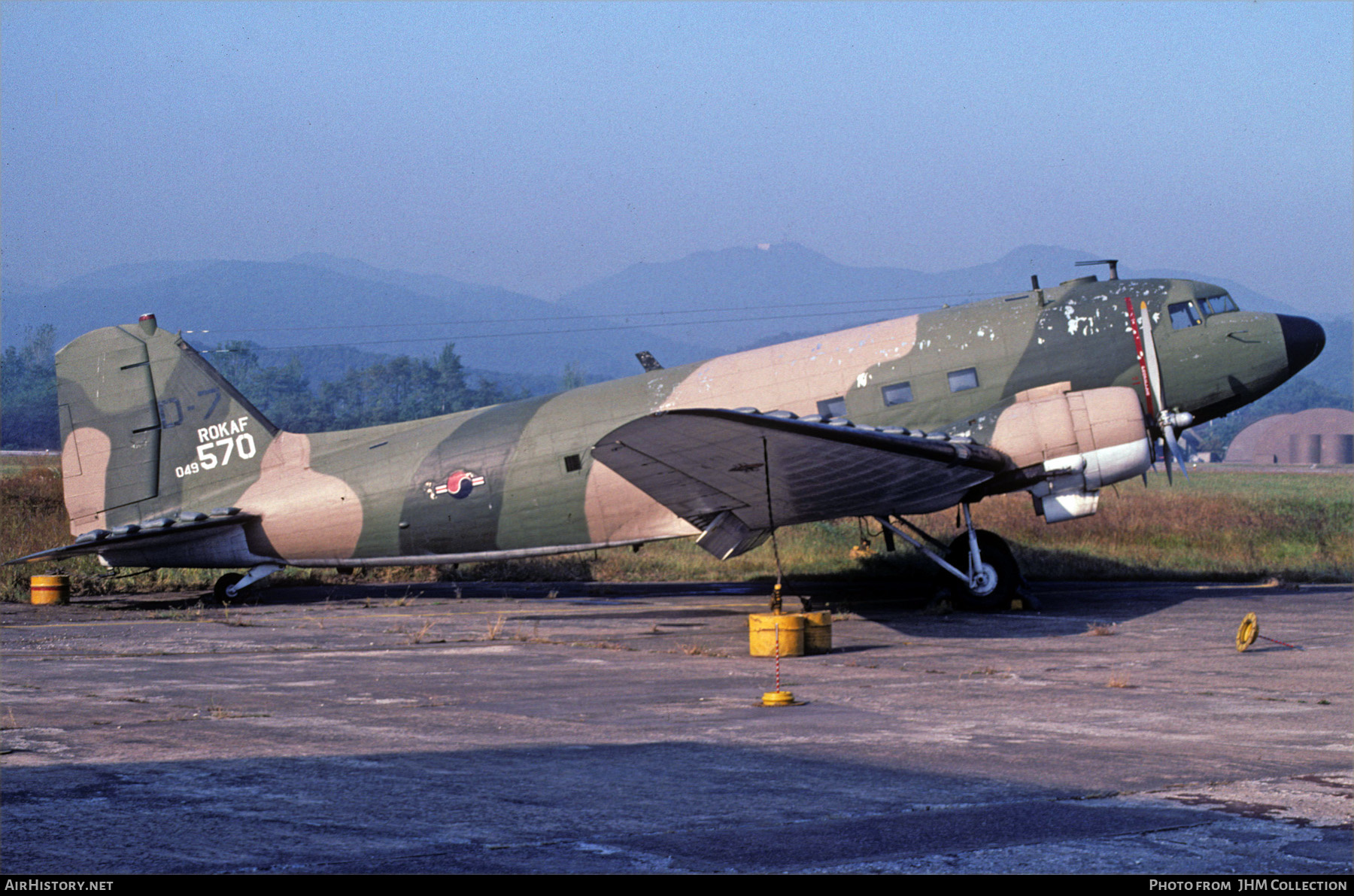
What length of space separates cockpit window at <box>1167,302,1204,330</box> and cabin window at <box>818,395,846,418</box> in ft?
17.5

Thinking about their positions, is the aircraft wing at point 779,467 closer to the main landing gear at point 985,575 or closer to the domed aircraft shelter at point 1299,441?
the main landing gear at point 985,575

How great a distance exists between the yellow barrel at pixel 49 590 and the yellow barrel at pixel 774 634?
1420 cm

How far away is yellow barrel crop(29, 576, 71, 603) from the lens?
22062 mm

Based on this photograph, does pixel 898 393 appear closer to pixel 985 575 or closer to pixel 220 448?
pixel 985 575

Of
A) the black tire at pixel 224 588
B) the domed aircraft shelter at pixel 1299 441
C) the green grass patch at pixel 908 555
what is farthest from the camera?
the domed aircraft shelter at pixel 1299 441

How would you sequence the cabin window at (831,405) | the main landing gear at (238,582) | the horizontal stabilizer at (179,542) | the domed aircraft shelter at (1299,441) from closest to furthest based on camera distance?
the cabin window at (831,405), the horizontal stabilizer at (179,542), the main landing gear at (238,582), the domed aircraft shelter at (1299,441)

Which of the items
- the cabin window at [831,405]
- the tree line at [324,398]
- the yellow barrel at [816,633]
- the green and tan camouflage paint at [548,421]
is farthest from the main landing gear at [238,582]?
the tree line at [324,398]

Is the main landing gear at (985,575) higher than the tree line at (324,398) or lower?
lower

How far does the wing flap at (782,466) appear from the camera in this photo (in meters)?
14.8

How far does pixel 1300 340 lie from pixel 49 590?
22.0 metres

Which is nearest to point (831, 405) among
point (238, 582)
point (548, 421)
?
point (548, 421)

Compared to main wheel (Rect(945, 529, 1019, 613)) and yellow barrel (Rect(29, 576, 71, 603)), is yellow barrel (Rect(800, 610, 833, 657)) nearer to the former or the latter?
main wheel (Rect(945, 529, 1019, 613))

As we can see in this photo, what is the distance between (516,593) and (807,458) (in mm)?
9982

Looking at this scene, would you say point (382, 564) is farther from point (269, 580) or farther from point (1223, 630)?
point (1223, 630)
